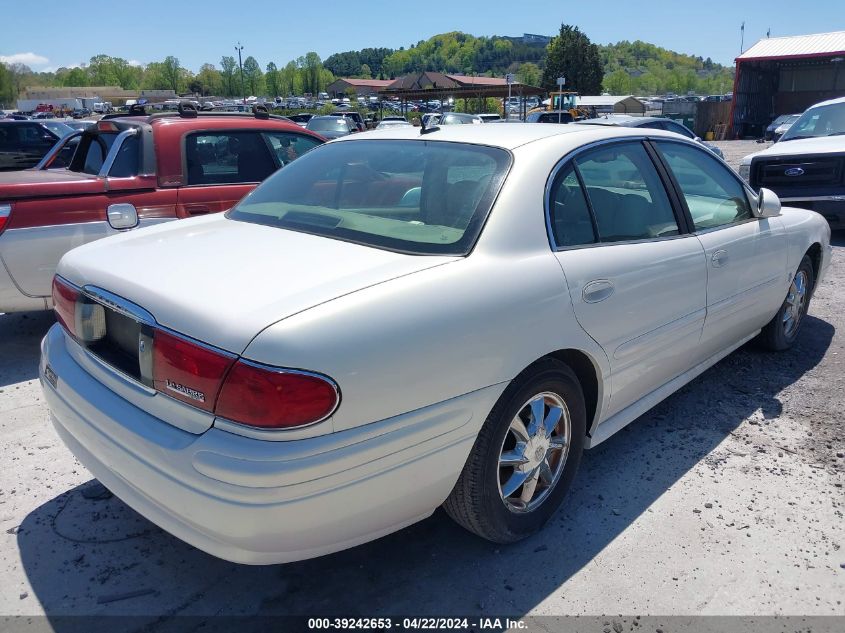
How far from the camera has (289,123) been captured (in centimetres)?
603

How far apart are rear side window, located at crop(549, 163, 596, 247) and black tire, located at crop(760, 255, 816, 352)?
233cm

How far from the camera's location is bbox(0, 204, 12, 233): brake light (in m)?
4.41

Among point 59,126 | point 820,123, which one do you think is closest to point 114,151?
point 820,123

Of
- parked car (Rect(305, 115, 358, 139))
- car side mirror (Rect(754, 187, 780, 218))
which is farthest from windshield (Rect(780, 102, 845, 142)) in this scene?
parked car (Rect(305, 115, 358, 139))

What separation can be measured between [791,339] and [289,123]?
14.6ft

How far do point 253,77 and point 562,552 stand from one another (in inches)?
5498

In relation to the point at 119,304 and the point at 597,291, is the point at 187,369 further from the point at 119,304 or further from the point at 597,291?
the point at 597,291

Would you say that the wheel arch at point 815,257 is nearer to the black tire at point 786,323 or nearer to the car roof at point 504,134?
the black tire at point 786,323

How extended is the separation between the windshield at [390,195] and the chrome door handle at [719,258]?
143 centimetres

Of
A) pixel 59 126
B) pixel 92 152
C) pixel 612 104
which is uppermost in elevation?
pixel 612 104

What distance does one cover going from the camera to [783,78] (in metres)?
37.5

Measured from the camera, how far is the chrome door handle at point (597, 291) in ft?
8.89

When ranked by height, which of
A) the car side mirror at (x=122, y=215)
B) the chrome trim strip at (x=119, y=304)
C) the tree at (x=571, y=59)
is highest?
the tree at (x=571, y=59)

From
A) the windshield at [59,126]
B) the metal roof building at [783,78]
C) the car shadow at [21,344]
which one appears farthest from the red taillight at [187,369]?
the metal roof building at [783,78]
